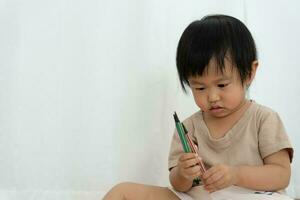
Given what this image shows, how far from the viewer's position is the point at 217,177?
2.49ft

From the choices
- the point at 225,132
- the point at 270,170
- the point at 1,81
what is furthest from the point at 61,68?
the point at 270,170

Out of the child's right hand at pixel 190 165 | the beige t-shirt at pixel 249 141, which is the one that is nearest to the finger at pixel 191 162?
the child's right hand at pixel 190 165

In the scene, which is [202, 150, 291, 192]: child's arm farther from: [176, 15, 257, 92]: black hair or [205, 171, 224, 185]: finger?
[176, 15, 257, 92]: black hair

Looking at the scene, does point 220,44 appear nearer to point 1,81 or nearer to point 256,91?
point 256,91

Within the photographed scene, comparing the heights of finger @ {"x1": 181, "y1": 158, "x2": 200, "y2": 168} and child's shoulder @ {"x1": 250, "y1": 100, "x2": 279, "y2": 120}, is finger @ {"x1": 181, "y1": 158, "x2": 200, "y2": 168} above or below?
below

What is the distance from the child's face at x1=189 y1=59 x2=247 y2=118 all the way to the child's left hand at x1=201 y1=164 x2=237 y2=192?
0.44ft

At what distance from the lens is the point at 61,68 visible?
1.04 metres

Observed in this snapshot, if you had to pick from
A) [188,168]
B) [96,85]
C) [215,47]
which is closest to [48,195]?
[96,85]

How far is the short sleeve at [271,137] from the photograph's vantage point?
83 centimetres

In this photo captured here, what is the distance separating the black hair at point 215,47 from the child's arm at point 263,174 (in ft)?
0.55

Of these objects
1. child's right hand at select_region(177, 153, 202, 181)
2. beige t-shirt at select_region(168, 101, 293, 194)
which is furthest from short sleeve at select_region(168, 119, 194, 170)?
child's right hand at select_region(177, 153, 202, 181)

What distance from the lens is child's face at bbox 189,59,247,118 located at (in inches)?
32.7

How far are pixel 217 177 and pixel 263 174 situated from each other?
11 cm

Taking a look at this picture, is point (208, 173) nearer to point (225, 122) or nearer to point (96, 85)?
point (225, 122)
